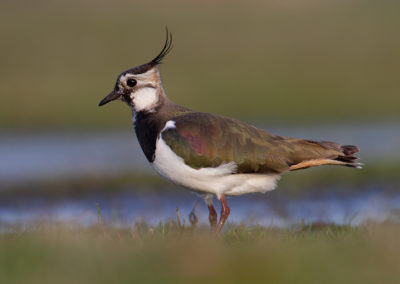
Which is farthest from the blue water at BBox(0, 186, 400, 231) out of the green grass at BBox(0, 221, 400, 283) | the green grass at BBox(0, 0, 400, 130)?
the green grass at BBox(0, 0, 400, 130)

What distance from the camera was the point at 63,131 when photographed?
60.5 feet

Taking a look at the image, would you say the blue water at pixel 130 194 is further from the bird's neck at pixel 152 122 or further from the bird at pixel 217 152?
the bird's neck at pixel 152 122

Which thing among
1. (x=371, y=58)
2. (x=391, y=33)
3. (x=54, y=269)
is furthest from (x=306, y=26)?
(x=54, y=269)

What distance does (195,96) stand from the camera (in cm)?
2155

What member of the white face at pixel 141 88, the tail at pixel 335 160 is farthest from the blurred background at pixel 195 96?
the white face at pixel 141 88

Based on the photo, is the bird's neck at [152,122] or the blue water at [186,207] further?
the blue water at [186,207]

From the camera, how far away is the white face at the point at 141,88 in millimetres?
8109

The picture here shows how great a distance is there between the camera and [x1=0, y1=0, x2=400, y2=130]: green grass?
797 inches

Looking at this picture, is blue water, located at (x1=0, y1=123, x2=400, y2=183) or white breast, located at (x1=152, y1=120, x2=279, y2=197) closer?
white breast, located at (x1=152, y1=120, x2=279, y2=197)

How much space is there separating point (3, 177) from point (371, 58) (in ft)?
53.9

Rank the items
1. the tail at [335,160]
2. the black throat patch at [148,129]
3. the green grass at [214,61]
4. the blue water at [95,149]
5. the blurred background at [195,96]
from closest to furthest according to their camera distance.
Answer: the black throat patch at [148,129] → the tail at [335,160] → the blurred background at [195,96] → the blue water at [95,149] → the green grass at [214,61]

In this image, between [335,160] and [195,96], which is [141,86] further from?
[195,96]

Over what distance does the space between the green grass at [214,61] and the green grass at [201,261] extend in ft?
43.3

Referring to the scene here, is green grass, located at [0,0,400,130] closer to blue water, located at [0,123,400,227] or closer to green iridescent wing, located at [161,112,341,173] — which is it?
blue water, located at [0,123,400,227]
